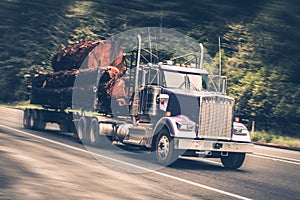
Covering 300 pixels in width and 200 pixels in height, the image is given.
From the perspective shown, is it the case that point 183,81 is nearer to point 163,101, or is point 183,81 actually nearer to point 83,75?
point 163,101

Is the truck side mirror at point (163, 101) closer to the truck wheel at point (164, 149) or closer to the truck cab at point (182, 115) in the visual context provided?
the truck cab at point (182, 115)

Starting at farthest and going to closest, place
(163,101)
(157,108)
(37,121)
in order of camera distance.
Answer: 1. (37,121)
2. (157,108)
3. (163,101)

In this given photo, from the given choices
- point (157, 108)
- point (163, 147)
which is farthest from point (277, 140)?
point (163, 147)

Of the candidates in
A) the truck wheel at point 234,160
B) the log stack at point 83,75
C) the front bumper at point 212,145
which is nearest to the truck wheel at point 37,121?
the log stack at point 83,75

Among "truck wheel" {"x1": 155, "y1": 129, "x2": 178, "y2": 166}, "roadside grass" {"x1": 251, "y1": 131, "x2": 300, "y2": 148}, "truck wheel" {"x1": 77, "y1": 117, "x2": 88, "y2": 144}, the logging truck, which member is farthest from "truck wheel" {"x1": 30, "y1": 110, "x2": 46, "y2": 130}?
"roadside grass" {"x1": 251, "y1": 131, "x2": 300, "y2": 148}

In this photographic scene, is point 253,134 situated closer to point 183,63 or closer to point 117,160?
point 183,63

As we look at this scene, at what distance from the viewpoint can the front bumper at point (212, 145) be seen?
43.8 feet

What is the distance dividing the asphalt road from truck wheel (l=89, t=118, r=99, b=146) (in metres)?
0.36

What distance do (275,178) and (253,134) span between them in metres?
13.8

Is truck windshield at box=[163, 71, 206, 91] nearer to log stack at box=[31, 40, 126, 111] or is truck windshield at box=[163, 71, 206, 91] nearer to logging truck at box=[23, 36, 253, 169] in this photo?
logging truck at box=[23, 36, 253, 169]

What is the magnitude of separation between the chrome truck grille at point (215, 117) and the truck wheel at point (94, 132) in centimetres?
437

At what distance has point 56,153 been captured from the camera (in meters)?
14.1

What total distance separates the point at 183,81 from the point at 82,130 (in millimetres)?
4734

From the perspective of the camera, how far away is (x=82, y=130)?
59.4 feet
